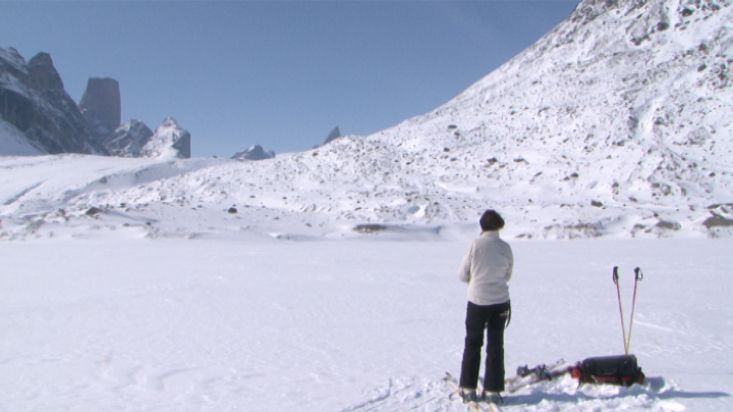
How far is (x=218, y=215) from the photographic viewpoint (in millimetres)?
32156

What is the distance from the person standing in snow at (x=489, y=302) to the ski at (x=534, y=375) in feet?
1.59

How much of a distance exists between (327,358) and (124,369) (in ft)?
8.19

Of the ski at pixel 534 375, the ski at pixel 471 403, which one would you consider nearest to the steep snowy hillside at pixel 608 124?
the ski at pixel 534 375

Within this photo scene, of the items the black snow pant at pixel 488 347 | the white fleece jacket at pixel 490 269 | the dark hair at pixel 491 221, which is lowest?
the black snow pant at pixel 488 347

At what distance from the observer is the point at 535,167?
40.7 metres

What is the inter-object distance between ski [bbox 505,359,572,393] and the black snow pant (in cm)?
50

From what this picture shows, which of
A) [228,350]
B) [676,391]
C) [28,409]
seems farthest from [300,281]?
[676,391]

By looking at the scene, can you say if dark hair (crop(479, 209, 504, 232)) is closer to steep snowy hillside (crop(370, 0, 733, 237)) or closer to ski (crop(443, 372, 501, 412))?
ski (crop(443, 372, 501, 412))

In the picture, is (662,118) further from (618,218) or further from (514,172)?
(618,218)

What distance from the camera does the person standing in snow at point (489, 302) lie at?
553 cm

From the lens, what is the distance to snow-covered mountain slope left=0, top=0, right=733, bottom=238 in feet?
102

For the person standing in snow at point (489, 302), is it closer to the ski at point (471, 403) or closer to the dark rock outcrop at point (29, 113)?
the ski at point (471, 403)

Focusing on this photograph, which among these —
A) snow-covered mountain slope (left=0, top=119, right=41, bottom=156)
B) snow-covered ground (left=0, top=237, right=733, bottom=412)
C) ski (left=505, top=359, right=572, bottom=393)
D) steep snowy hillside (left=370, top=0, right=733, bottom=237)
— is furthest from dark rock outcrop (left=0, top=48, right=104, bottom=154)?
ski (left=505, top=359, right=572, bottom=393)

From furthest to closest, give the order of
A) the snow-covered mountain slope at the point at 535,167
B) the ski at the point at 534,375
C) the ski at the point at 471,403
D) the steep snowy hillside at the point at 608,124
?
the steep snowy hillside at the point at 608,124, the snow-covered mountain slope at the point at 535,167, the ski at the point at 534,375, the ski at the point at 471,403
